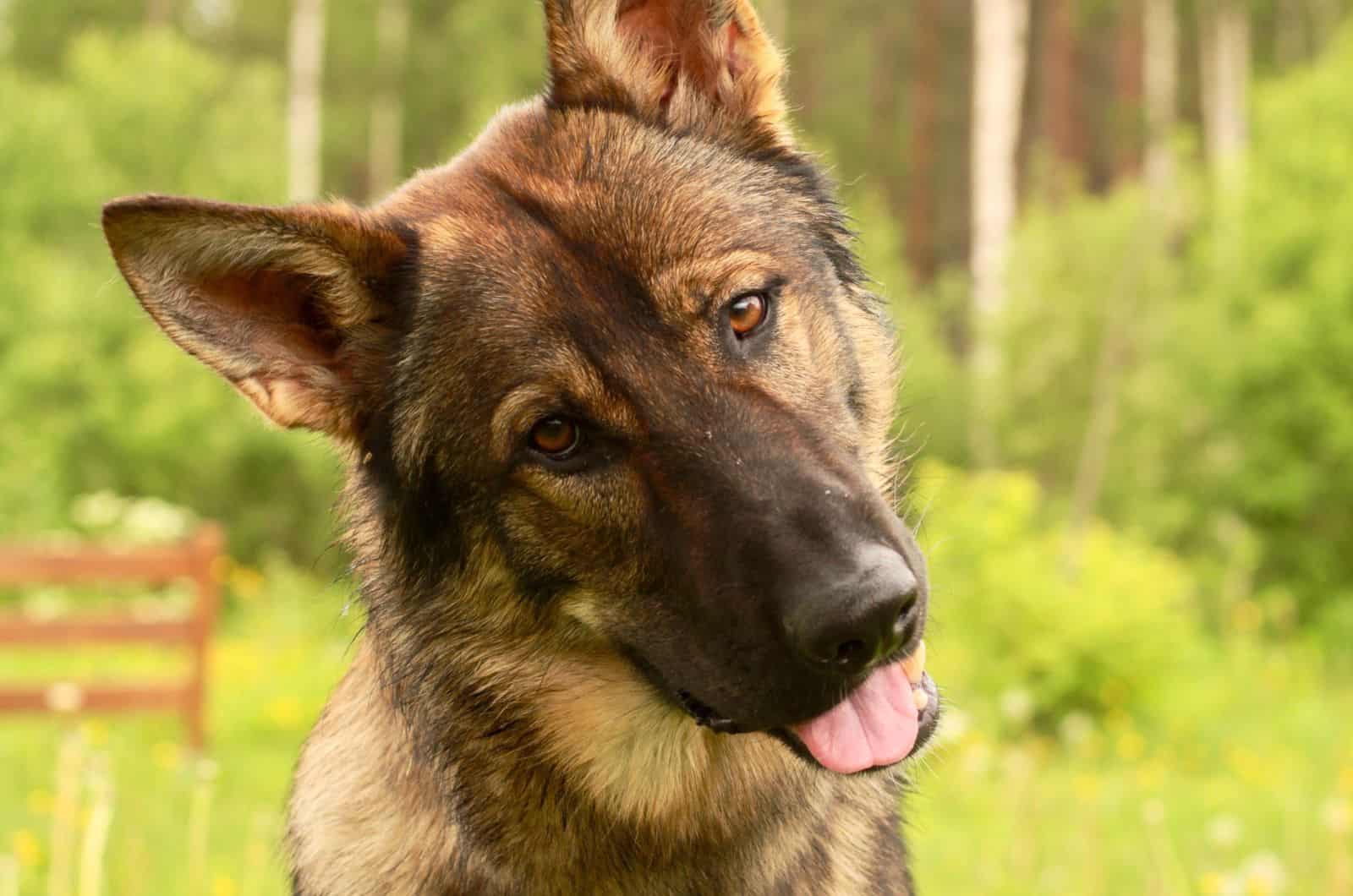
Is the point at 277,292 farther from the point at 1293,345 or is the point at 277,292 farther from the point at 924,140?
the point at 924,140

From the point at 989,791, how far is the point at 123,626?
5239 mm

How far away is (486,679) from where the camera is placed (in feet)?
9.62

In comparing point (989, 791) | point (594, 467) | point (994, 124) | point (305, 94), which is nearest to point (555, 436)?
point (594, 467)

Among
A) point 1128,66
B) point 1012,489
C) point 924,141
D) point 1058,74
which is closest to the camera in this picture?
point 1012,489

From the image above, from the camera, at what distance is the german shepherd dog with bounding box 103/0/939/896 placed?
258cm

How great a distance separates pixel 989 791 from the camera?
7.75 m

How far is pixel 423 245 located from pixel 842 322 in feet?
2.96

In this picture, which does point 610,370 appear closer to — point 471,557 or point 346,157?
point 471,557

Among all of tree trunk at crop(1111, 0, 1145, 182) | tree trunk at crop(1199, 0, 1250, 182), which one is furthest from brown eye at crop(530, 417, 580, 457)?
tree trunk at crop(1111, 0, 1145, 182)

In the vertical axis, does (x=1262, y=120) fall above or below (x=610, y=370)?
below

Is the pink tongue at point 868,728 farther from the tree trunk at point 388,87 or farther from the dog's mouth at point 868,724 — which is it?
the tree trunk at point 388,87

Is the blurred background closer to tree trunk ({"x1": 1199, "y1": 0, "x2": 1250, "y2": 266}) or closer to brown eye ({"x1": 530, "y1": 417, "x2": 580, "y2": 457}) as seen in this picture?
tree trunk ({"x1": 1199, "y1": 0, "x2": 1250, "y2": 266})

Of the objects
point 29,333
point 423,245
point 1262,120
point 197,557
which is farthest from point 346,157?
point 423,245

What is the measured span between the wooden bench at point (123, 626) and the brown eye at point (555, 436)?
21.0 ft
